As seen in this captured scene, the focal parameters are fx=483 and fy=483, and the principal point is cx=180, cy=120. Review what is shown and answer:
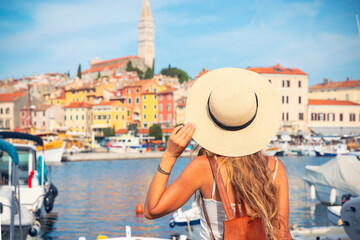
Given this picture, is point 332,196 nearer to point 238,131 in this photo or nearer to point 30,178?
point 30,178

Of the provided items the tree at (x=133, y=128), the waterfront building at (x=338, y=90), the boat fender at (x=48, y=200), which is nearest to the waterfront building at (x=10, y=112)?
the tree at (x=133, y=128)

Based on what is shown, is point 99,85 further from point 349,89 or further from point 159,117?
point 349,89

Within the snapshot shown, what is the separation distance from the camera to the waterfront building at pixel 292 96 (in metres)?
66.9

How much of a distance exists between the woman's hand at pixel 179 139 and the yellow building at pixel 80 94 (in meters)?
83.1

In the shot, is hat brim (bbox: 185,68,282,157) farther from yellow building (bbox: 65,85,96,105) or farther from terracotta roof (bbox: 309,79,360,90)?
terracotta roof (bbox: 309,79,360,90)

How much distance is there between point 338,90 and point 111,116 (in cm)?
3881

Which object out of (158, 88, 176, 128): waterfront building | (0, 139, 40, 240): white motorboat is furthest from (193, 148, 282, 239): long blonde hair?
(158, 88, 176, 128): waterfront building

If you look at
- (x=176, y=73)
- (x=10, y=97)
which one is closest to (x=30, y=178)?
(x=10, y=97)

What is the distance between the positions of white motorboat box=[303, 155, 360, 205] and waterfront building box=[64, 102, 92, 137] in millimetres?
65773

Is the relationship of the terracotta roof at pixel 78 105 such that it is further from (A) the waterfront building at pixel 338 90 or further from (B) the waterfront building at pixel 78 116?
(A) the waterfront building at pixel 338 90

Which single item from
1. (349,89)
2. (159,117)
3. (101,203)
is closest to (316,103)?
(349,89)

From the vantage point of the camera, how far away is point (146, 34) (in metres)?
144

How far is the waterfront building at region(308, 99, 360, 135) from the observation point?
68.2m

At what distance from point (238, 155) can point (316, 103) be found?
69.7 m
